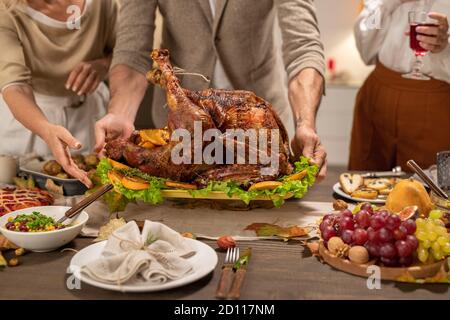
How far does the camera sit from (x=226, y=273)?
1298mm

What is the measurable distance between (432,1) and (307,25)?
0.80 m

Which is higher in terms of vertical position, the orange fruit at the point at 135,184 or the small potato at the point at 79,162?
the orange fruit at the point at 135,184

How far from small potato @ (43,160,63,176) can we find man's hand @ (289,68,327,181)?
2.72 feet

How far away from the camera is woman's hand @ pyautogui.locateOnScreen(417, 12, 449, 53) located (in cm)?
226

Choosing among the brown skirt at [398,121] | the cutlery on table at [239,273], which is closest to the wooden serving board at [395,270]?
the cutlery on table at [239,273]

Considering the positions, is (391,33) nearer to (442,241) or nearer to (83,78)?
(83,78)

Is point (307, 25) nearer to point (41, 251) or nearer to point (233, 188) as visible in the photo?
point (233, 188)

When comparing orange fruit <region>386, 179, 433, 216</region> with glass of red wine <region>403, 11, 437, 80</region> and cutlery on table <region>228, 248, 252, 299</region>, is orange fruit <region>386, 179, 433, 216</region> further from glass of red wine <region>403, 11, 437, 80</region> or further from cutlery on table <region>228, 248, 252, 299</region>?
glass of red wine <region>403, 11, 437, 80</region>

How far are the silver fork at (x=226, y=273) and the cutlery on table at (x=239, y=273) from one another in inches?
0.4

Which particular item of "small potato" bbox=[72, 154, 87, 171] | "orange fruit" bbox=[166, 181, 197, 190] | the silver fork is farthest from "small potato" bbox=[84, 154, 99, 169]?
the silver fork

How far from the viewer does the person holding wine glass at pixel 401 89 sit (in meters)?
2.69

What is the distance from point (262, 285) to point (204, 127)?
1.96 feet

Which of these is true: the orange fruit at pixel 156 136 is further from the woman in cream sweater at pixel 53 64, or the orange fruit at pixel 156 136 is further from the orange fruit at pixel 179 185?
the woman in cream sweater at pixel 53 64

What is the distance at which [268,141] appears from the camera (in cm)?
175
